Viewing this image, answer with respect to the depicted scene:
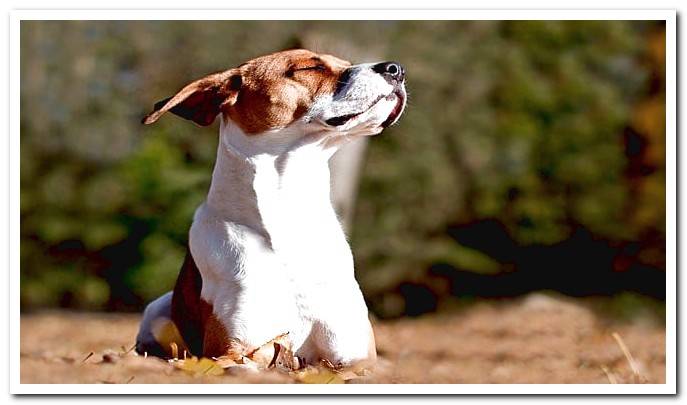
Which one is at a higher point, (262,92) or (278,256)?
(262,92)

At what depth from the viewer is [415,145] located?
35.3ft

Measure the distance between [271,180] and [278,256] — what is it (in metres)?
0.31

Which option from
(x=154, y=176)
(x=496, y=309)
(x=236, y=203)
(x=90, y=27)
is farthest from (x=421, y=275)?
(x=236, y=203)

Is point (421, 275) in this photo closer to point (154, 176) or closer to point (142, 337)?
point (154, 176)

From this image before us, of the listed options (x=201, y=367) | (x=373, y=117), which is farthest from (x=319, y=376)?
(x=373, y=117)

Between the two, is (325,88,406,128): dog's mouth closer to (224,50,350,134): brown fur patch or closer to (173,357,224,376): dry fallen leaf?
(224,50,350,134): brown fur patch

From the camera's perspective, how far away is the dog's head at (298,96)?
3.97 m

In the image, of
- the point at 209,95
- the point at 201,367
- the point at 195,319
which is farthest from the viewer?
the point at 195,319

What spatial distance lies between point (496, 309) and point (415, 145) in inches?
80.0

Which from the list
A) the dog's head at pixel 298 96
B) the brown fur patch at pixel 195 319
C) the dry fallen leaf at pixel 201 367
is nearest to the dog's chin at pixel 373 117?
the dog's head at pixel 298 96

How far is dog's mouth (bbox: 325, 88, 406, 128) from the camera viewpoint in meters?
3.96

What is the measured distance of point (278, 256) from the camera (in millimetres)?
4066

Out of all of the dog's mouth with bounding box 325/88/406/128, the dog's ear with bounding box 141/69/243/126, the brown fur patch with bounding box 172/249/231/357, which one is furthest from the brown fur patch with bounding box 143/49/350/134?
the brown fur patch with bounding box 172/249/231/357

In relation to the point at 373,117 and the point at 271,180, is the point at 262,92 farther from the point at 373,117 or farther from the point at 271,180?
the point at 373,117
